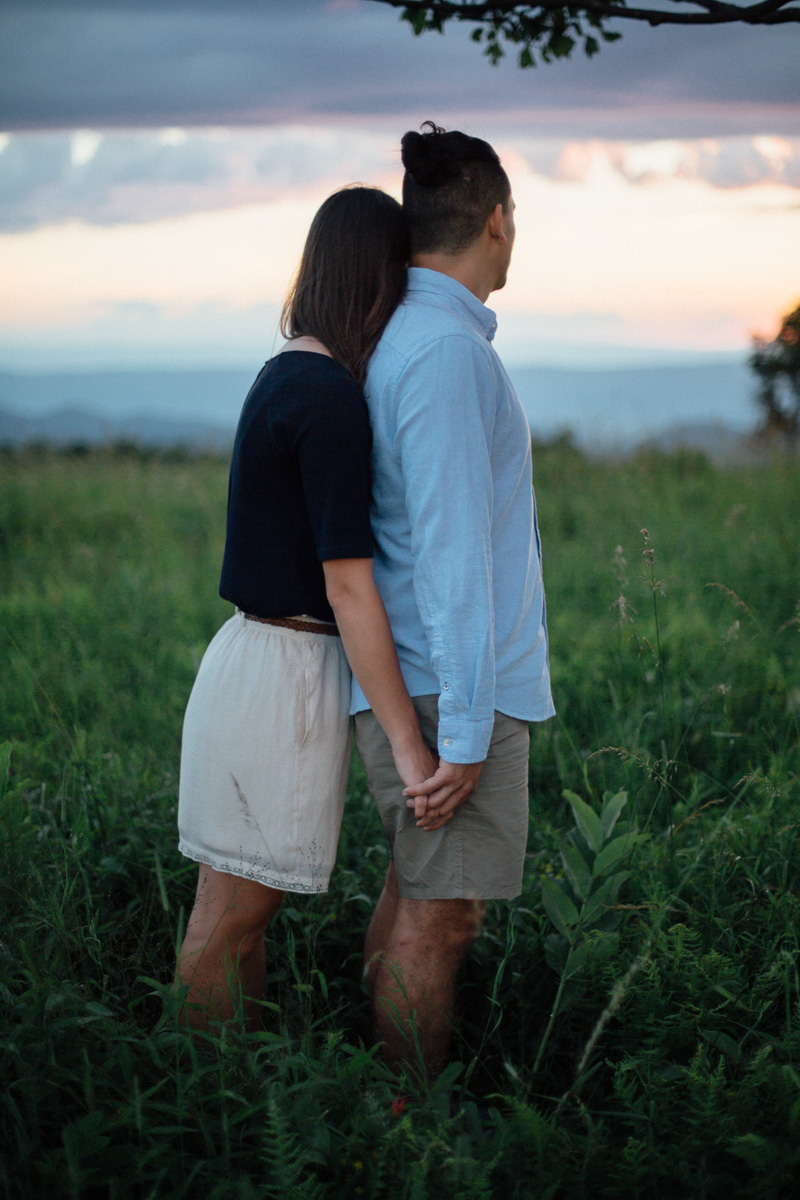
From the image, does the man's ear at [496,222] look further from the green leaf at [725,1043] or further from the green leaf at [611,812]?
the green leaf at [725,1043]

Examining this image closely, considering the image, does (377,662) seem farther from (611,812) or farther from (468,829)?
(611,812)

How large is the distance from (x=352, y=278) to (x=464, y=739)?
1.01 m

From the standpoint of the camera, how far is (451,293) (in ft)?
6.08

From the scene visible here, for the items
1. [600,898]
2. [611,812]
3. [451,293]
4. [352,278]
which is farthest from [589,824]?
[352,278]

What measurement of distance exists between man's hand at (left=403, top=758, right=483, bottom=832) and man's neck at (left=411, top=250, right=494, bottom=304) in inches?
41.3

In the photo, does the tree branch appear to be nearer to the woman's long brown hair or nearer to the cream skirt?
the woman's long brown hair

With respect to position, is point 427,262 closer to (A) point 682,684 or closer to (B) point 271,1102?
(B) point 271,1102

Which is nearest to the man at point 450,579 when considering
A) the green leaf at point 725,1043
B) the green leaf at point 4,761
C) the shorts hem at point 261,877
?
the shorts hem at point 261,877

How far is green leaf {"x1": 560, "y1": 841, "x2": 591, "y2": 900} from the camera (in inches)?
85.6

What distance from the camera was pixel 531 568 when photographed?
1938 millimetres

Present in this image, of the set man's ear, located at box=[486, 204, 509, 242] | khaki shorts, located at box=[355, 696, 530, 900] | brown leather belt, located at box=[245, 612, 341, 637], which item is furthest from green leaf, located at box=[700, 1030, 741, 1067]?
man's ear, located at box=[486, 204, 509, 242]

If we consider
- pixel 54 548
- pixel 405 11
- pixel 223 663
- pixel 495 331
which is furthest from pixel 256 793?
pixel 54 548

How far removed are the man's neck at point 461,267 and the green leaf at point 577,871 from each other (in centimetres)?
139

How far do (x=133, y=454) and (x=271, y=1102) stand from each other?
12.2 meters
